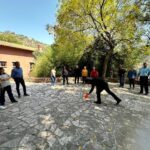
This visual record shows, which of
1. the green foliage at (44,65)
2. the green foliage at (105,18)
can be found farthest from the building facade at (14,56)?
the green foliage at (105,18)

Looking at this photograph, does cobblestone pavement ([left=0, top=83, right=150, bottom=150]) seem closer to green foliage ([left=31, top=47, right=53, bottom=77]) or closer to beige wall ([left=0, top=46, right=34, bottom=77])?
green foliage ([left=31, top=47, right=53, bottom=77])

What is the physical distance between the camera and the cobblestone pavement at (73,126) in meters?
5.16

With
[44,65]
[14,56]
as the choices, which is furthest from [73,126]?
[14,56]

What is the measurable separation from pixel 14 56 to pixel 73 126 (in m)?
21.5

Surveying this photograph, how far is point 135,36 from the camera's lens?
15648 mm

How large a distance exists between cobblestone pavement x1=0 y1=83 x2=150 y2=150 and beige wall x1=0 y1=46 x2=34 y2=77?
663 inches

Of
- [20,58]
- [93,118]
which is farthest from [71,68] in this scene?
[93,118]

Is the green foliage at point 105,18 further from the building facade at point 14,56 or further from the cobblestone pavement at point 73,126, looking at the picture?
the building facade at point 14,56

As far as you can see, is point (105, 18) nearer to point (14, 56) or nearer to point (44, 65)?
point (44, 65)

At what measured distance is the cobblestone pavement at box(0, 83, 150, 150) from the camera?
5156mm

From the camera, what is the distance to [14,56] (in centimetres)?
2605

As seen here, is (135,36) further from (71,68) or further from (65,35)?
(71,68)

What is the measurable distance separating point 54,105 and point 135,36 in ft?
32.0

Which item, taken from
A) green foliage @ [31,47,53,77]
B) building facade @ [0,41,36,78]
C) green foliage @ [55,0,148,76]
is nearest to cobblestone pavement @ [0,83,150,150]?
green foliage @ [55,0,148,76]
